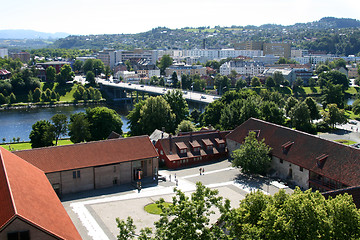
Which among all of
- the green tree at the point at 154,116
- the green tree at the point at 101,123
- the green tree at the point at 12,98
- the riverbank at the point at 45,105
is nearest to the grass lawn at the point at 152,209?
the green tree at the point at 101,123

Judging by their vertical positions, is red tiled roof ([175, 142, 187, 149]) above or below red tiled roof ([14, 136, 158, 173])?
below

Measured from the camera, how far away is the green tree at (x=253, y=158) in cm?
4119

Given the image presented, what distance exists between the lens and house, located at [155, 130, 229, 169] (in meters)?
45.8

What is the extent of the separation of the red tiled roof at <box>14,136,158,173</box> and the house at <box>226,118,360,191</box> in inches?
531

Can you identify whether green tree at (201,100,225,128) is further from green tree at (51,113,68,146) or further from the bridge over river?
the bridge over river

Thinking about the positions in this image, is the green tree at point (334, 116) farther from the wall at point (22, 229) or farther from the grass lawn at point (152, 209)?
the wall at point (22, 229)

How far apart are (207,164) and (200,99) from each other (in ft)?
180

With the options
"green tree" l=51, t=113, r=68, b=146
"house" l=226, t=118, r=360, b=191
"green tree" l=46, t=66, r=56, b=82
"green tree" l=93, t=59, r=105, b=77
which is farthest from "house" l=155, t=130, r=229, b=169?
"green tree" l=93, t=59, r=105, b=77

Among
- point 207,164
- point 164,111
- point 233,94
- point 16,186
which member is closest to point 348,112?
point 233,94

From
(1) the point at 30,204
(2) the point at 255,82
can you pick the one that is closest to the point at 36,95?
(2) the point at 255,82

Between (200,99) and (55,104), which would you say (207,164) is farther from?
(55,104)

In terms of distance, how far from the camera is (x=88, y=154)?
126ft

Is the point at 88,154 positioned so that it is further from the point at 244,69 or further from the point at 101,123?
the point at 244,69

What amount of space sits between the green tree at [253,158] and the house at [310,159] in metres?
1.48
